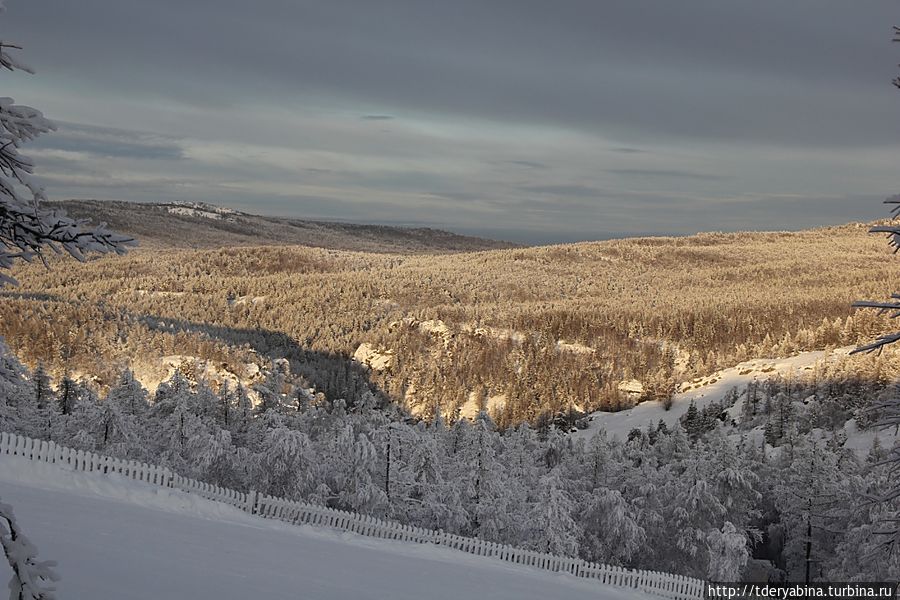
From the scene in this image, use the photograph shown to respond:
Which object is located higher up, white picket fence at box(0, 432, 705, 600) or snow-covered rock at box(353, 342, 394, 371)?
white picket fence at box(0, 432, 705, 600)

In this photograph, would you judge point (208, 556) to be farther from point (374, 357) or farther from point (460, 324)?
point (460, 324)

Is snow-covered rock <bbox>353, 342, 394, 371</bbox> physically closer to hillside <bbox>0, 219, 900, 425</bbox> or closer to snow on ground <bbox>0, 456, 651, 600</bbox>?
hillside <bbox>0, 219, 900, 425</bbox>

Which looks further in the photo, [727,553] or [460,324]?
[460,324]

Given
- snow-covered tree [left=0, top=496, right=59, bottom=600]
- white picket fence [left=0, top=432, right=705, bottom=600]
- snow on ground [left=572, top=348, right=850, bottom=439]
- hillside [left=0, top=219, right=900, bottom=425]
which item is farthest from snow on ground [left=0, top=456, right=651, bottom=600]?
hillside [left=0, top=219, right=900, bottom=425]

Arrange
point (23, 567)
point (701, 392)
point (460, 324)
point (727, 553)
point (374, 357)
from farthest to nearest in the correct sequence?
point (460, 324)
point (374, 357)
point (701, 392)
point (727, 553)
point (23, 567)

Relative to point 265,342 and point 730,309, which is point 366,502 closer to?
point 265,342

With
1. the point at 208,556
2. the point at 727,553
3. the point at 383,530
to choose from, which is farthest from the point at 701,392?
the point at 208,556

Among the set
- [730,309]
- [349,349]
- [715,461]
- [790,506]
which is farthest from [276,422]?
[730,309]
